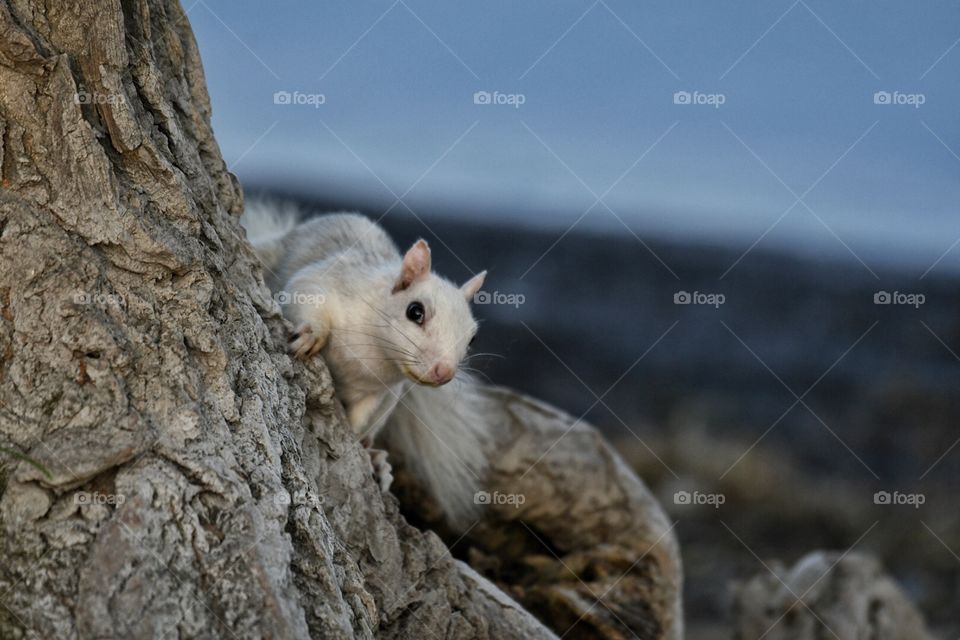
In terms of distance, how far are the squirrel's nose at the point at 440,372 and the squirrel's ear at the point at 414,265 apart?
27 centimetres

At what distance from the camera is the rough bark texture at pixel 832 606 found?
326cm

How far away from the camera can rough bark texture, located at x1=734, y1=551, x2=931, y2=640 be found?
10.7ft

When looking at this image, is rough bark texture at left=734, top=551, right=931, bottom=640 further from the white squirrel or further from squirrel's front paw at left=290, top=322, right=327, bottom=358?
squirrel's front paw at left=290, top=322, right=327, bottom=358

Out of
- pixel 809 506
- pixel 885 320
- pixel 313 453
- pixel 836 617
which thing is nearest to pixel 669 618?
pixel 836 617

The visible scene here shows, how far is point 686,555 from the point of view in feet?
19.9

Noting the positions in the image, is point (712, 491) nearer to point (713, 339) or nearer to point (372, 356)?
point (713, 339)

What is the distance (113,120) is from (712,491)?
17.5 feet

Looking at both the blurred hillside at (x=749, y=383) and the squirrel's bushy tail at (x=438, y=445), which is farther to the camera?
the blurred hillside at (x=749, y=383)
